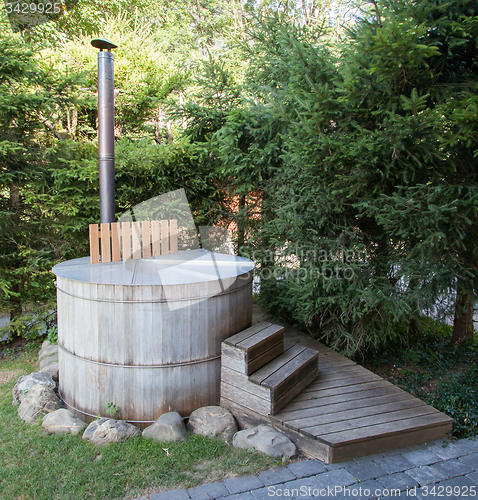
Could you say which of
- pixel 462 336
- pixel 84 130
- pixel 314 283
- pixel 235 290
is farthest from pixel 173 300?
pixel 84 130

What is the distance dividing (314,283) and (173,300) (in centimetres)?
166

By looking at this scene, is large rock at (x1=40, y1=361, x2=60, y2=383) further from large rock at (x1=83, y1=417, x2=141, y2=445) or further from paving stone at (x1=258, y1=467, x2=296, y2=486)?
paving stone at (x1=258, y1=467, x2=296, y2=486)

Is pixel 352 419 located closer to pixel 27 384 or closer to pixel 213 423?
pixel 213 423

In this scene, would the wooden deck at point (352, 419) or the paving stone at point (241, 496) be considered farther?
the wooden deck at point (352, 419)

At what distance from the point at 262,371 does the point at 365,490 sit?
121cm

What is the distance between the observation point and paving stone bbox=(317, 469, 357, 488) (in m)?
2.67

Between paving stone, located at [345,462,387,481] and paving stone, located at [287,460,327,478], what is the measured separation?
21 centimetres

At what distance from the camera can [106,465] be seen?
9.50 feet

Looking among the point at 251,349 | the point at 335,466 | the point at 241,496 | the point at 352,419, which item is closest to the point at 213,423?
the point at 251,349

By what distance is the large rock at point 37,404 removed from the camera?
3609 mm

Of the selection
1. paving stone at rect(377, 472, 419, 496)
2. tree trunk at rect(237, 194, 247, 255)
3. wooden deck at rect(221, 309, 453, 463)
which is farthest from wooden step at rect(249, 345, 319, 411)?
tree trunk at rect(237, 194, 247, 255)

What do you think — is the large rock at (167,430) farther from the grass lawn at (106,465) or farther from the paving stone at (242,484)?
the paving stone at (242,484)

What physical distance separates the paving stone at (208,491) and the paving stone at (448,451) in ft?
5.68

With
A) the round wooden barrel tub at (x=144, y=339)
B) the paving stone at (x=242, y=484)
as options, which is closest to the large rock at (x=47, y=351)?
the round wooden barrel tub at (x=144, y=339)
